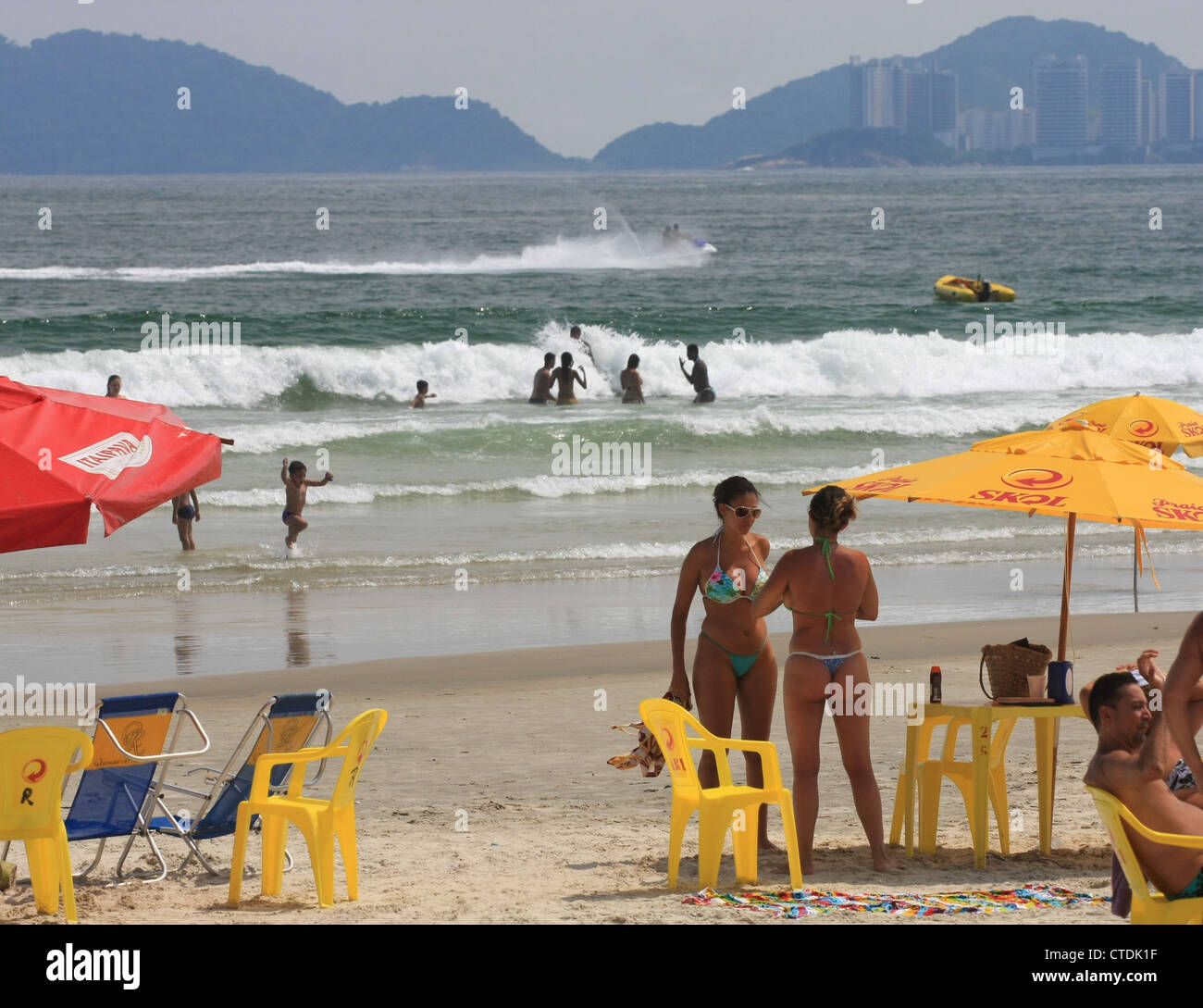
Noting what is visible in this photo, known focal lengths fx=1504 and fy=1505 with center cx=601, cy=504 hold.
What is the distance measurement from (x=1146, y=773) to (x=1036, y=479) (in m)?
1.73

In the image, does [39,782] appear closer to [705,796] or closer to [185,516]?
[705,796]

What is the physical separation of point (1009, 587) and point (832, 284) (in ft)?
116

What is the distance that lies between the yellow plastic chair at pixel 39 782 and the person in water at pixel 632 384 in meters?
20.9

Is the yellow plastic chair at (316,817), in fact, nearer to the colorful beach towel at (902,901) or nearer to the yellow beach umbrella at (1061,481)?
the colorful beach towel at (902,901)

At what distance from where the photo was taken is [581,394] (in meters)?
27.9

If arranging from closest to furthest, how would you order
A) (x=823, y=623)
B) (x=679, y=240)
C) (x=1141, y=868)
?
(x=1141, y=868) → (x=823, y=623) → (x=679, y=240)

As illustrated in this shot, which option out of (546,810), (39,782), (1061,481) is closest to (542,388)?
(546,810)

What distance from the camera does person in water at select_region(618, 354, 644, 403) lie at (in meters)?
25.9

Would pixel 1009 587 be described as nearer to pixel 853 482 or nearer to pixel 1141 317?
pixel 853 482

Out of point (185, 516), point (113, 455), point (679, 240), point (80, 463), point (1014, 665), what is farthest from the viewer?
point (679, 240)

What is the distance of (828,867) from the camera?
6.11 m

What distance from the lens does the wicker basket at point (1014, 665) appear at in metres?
6.08

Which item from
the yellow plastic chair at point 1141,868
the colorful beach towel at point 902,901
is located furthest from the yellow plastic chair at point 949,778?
the yellow plastic chair at point 1141,868
